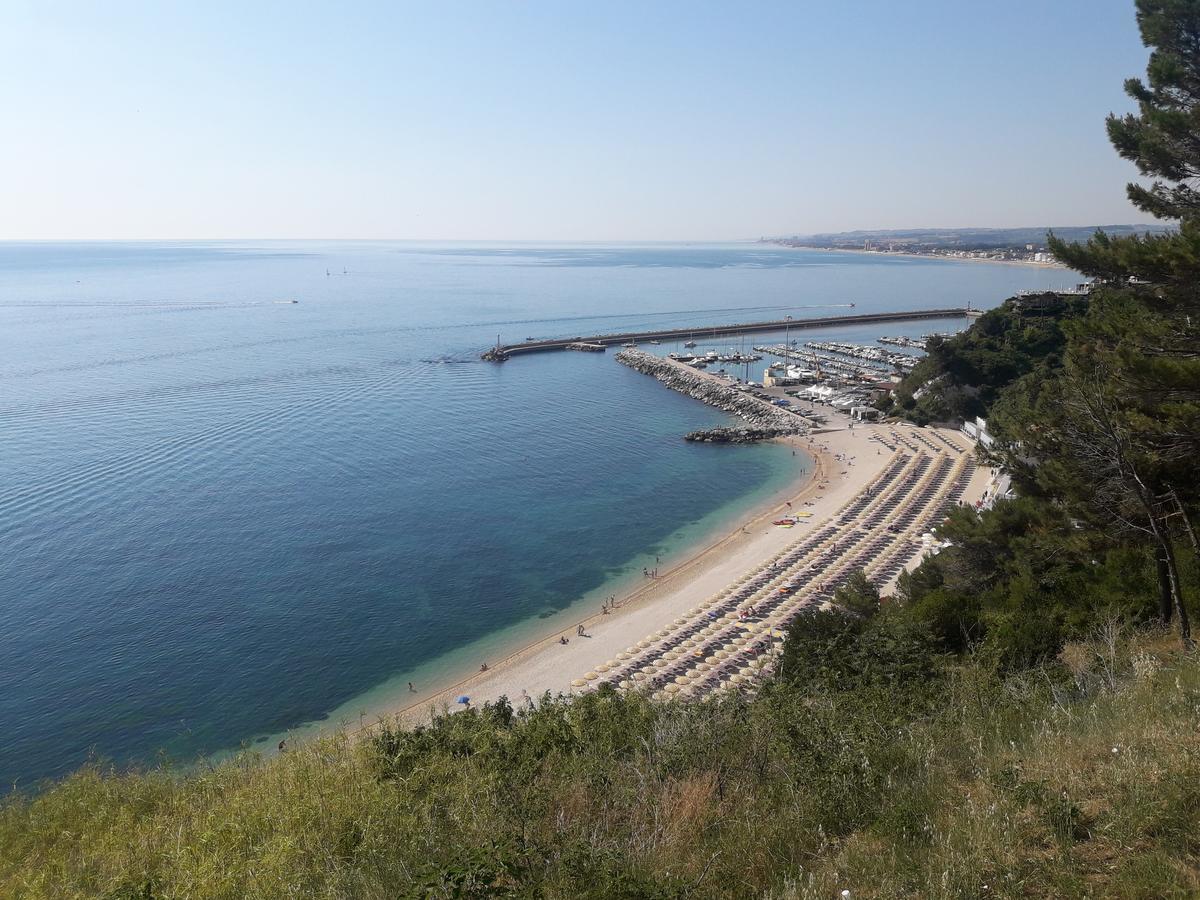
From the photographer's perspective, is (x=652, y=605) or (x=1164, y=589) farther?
(x=652, y=605)

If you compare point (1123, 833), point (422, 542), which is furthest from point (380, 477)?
point (1123, 833)

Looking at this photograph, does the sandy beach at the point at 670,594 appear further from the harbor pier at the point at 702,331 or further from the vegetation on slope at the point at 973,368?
the harbor pier at the point at 702,331

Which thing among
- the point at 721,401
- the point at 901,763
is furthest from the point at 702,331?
the point at 901,763

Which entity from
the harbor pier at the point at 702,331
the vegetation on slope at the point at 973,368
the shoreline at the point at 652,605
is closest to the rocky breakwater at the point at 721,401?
the shoreline at the point at 652,605

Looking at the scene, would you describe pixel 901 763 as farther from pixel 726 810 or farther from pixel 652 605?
pixel 652 605

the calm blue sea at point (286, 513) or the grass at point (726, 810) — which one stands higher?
the grass at point (726, 810)

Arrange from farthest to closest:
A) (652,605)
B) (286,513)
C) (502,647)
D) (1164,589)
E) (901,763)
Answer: (286,513) → (652,605) → (502,647) → (1164,589) → (901,763)
